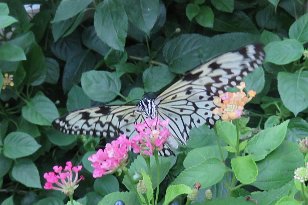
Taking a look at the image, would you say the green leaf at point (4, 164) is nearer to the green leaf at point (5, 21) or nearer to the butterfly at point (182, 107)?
the butterfly at point (182, 107)

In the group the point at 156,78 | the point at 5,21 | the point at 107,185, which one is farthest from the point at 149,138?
the point at 156,78

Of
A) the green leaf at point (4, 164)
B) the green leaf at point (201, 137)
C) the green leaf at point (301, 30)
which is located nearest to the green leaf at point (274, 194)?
the green leaf at point (201, 137)

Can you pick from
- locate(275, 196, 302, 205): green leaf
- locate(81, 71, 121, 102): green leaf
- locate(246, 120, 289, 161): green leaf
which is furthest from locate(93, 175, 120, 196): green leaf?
locate(275, 196, 302, 205): green leaf

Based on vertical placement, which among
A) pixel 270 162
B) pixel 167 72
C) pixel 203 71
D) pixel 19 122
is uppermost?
pixel 270 162

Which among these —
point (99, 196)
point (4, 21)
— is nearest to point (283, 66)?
point (99, 196)

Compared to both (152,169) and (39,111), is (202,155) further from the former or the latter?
(39,111)

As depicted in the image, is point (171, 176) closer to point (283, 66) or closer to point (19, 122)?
point (283, 66)

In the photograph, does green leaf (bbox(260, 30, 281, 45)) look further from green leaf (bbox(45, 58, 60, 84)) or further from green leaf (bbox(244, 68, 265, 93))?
green leaf (bbox(45, 58, 60, 84))

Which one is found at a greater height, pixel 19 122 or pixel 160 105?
pixel 160 105
